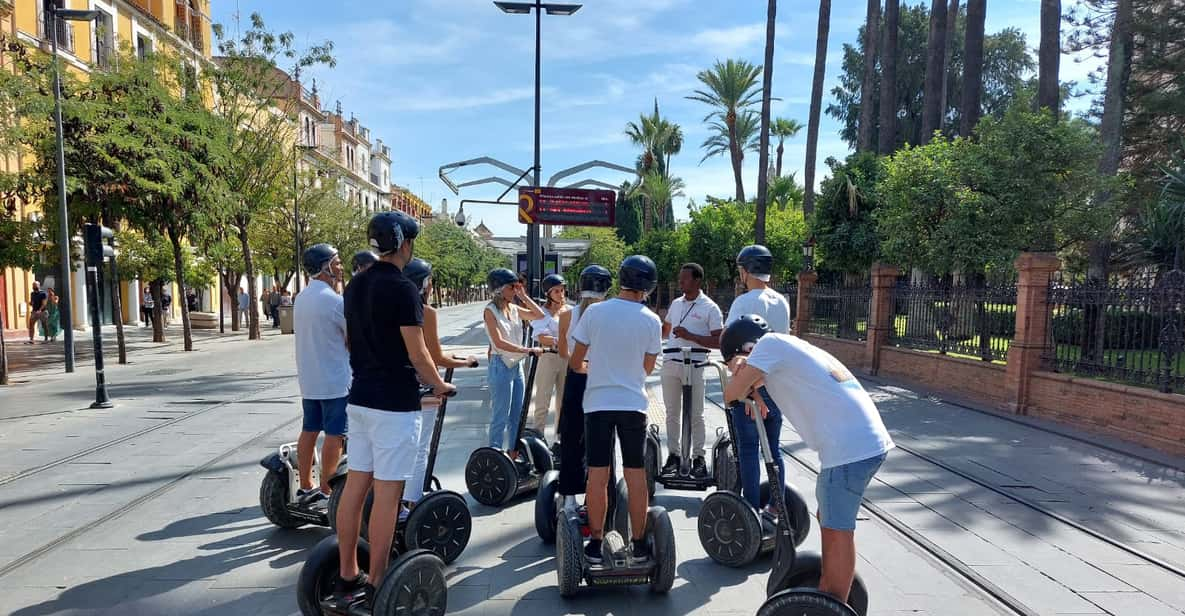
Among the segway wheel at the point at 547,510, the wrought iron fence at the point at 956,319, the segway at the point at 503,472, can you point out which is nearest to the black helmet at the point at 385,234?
the segway wheel at the point at 547,510

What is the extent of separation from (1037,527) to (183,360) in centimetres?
1770

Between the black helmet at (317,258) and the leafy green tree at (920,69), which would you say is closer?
the black helmet at (317,258)

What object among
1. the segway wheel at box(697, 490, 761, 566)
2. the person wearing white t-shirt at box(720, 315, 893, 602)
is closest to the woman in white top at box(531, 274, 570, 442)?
the segway wheel at box(697, 490, 761, 566)

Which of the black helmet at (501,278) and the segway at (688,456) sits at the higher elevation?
the black helmet at (501,278)

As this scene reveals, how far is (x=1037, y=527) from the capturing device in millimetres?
5285

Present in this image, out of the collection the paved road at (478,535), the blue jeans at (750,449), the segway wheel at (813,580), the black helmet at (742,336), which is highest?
the black helmet at (742,336)

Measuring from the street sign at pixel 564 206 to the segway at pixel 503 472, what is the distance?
10.6 m

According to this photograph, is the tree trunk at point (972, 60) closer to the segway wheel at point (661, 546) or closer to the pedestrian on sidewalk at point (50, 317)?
the segway wheel at point (661, 546)

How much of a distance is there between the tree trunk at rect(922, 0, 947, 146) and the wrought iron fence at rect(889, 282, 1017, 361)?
12865 millimetres

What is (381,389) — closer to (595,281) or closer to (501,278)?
(595,281)

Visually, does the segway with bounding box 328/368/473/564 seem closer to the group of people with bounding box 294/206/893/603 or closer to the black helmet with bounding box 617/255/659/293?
the group of people with bounding box 294/206/893/603

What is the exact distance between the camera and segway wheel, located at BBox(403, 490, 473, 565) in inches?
162

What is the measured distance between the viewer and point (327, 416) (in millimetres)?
4891

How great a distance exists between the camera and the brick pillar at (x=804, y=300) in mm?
19047
